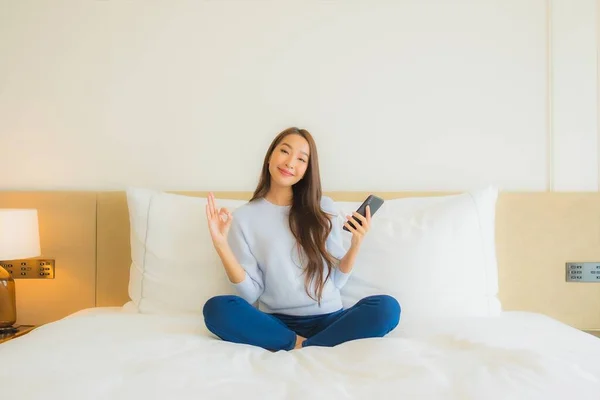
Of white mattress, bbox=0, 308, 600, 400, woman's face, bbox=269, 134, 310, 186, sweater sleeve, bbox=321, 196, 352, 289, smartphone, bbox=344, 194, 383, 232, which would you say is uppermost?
woman's face, bbox=269, 134, 310, 186

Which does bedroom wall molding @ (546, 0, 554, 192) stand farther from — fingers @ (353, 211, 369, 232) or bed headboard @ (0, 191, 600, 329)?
fingers @ (353, 211, 369, 232)

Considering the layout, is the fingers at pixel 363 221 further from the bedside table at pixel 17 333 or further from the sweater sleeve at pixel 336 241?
the bedside table at pixel 17 333

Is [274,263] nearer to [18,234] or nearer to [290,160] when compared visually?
[290,160]

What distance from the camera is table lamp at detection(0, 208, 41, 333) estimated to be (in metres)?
2.01

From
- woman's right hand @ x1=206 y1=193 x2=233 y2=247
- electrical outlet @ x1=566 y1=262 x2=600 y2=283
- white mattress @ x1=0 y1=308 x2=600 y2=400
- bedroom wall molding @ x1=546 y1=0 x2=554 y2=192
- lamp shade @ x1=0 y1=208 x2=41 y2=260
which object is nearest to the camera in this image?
white mattress @ x1=0 y1=308 x2=600 y2=400

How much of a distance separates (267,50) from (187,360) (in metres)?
1.52

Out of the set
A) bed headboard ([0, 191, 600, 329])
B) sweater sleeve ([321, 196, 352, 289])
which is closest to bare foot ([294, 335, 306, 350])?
sweater sleeve ([321, 196, 352, 289])

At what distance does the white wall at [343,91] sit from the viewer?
2.34 metres

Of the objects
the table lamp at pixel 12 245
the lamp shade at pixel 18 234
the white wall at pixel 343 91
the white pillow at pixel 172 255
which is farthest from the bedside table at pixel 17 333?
the white wall at pixel 343 91

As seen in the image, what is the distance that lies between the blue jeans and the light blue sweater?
16 centimetres

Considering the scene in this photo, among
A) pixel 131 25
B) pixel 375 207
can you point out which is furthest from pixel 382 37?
pixel 131 25

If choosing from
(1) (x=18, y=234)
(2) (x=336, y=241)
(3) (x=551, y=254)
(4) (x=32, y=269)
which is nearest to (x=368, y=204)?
(2) (x=336, y=241)

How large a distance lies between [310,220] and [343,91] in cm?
76

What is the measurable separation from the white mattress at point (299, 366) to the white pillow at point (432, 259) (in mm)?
206
